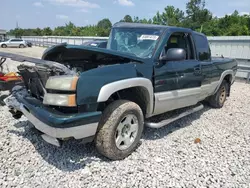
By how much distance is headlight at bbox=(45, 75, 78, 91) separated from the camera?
105 inches

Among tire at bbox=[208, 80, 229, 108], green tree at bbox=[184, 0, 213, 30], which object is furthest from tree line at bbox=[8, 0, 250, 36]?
tire at bbox=[208, 80, 229, 108]

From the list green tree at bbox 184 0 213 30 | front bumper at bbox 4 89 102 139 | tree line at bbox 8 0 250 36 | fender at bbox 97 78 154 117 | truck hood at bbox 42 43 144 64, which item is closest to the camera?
front bumper at bbox 4 89 102 139

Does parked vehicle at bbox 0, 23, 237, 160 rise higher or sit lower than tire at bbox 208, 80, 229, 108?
higher

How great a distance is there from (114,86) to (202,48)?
10.0 ft

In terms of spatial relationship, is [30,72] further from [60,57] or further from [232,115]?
[232,115]

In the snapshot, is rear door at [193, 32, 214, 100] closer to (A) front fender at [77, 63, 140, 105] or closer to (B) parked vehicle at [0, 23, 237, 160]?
(B) parked vehicle at [0, 23, 237, 160]

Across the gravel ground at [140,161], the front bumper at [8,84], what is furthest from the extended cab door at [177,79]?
the front bumper at [8,84]

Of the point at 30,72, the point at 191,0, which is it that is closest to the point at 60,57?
the point at 30,72

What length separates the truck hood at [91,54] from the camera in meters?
3.32

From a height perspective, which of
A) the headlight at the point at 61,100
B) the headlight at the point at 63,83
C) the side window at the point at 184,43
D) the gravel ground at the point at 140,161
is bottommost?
the gravel ground at the point at 140,161

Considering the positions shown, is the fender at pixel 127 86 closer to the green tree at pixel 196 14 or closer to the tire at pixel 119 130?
the tire at pixel 119 130

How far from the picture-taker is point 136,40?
4.15 metres

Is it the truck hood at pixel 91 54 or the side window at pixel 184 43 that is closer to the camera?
the truck hood at pixel 91 54

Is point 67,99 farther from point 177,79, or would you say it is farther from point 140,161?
point 177,79
